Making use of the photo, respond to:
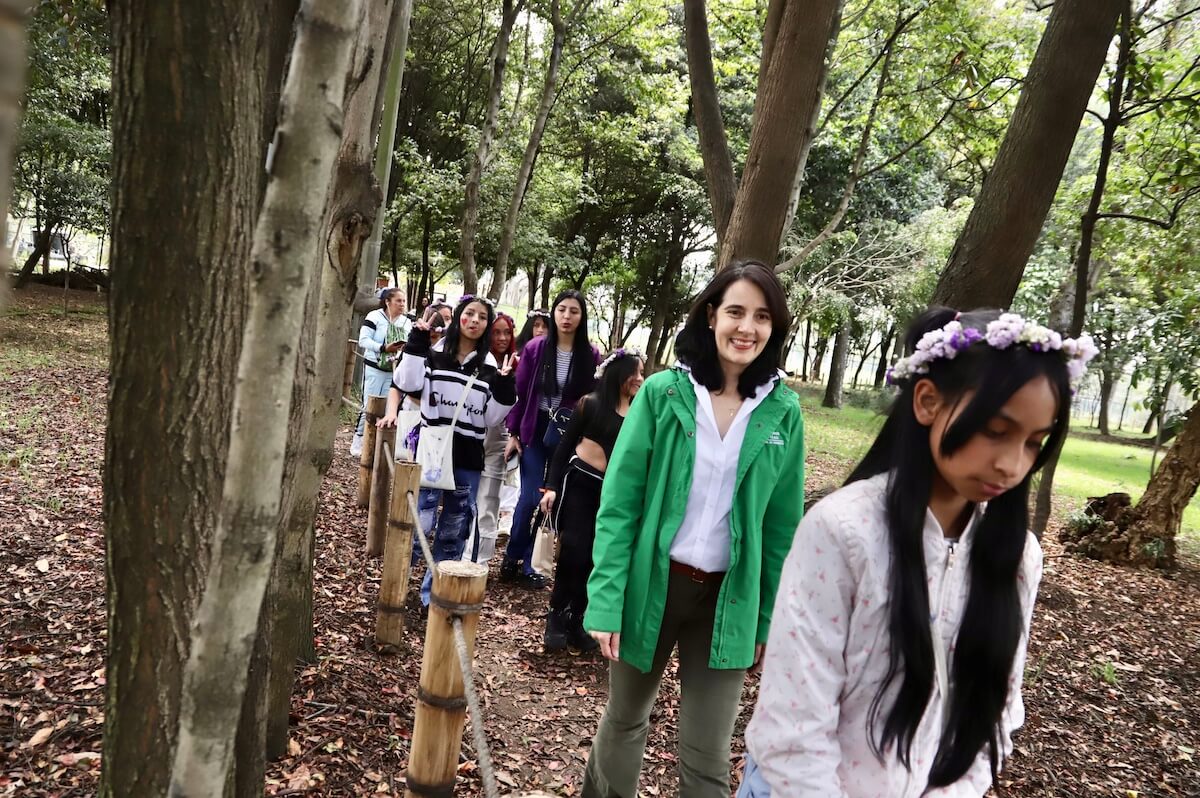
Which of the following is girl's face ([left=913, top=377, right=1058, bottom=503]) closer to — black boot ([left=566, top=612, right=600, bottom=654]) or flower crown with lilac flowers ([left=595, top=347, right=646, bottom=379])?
flower crown with lilac flowers ([left=595, top=347, right=646, bottom=379])

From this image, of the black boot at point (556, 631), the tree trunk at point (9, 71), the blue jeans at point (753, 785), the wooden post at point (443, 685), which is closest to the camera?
the tree trunk at point (9, 71)

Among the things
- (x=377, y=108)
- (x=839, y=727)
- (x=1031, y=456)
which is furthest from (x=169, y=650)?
(x=377, y=108)

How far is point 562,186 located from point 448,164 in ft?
12.0

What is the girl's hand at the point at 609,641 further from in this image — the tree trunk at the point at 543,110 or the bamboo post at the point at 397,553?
the tree trunk at the point at 543,110

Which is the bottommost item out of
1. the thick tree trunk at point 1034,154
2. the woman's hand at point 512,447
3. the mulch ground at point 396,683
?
the mulch ground at point 396,683

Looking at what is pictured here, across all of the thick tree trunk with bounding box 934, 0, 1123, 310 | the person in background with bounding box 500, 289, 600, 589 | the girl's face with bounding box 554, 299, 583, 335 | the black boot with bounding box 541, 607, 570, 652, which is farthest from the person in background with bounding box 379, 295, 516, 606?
the thick tree trunk with bounding box 934, 0, 1123, 310

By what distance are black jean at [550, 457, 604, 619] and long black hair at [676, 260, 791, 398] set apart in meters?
1.96

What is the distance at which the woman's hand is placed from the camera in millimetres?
5336

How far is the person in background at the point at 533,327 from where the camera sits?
6004 mm

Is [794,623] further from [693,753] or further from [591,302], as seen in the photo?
[591,302]

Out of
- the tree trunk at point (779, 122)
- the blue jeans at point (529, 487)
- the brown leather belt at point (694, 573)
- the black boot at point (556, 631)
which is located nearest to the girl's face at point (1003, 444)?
the brown leather belt at point (694, 573)

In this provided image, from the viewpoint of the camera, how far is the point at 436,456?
4648 millimetres

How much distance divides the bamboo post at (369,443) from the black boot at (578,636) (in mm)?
2275

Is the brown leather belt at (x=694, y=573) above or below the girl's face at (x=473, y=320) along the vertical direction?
below
